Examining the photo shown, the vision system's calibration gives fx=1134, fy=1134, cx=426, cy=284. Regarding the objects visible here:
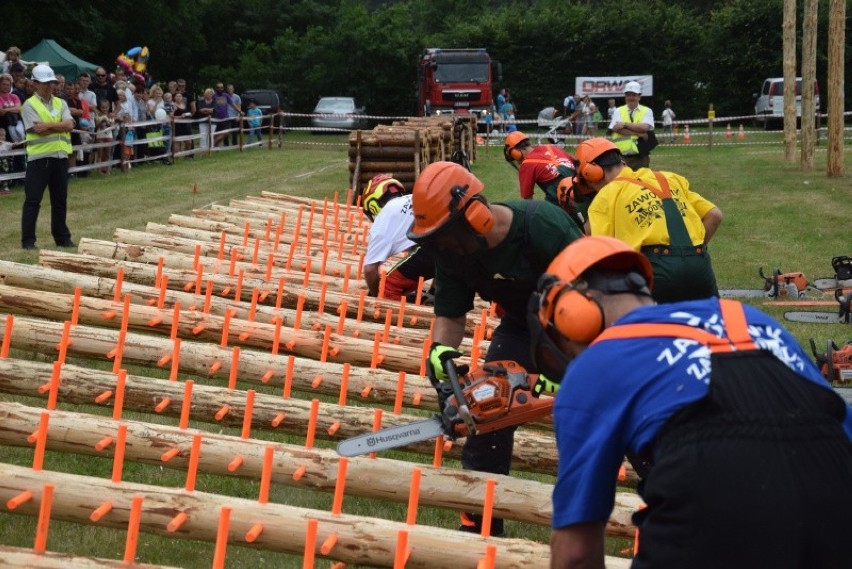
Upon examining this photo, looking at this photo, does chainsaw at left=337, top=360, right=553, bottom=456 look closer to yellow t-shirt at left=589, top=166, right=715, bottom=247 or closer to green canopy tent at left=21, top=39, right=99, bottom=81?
yellow t-shirt at left=589, top=166, right=715, bottom=247

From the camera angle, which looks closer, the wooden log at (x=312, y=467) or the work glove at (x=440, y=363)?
the work glove at (x=440, y=363)

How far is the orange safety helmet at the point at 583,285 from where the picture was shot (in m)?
2.77

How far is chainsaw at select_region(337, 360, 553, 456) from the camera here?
14.5ft

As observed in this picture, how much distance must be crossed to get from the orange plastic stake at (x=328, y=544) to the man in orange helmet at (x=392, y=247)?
3970mm

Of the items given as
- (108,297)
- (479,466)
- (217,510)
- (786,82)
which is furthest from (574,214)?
(786,82)

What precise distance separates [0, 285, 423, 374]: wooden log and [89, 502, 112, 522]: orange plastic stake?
109 inches

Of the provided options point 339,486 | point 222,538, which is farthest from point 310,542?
point 339,486

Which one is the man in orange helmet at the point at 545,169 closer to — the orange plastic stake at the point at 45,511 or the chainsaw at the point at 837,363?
the chainsaw at the point at 837,363

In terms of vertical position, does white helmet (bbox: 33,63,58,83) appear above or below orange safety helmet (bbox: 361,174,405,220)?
above

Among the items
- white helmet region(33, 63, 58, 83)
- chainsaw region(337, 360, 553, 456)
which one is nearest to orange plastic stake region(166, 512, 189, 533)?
chainsaw region(337, 360, 553, 456)

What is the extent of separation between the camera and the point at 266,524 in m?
4.41

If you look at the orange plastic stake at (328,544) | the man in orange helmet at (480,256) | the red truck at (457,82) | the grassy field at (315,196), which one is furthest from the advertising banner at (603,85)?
the orange plastic stake at (328,544)

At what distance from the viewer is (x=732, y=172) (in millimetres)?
24562

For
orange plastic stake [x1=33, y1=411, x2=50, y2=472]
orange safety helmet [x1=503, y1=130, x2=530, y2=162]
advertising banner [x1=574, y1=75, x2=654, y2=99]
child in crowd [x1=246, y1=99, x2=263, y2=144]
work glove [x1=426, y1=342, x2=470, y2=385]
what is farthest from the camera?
advertising banner [x1=574, y1=75, x2=654, y2=99]
